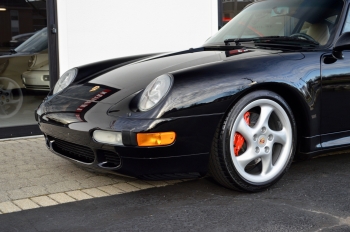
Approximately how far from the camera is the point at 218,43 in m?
4.85

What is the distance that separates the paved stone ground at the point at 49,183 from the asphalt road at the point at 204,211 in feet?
A: 0.44

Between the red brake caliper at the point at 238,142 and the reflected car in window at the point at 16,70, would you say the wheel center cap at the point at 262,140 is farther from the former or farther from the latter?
the reflected car in window at the point at 16,70

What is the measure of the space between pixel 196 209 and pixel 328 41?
67.9 inches

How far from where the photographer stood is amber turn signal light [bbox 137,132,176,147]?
134 inches

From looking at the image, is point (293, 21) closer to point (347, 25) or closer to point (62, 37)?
point (347, 25)

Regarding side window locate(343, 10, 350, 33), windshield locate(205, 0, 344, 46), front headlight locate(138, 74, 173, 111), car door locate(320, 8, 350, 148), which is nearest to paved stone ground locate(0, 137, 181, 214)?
front headlight locate(138, 74, 173, 111)

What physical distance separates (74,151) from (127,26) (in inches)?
132

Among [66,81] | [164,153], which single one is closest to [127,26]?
[66,81]

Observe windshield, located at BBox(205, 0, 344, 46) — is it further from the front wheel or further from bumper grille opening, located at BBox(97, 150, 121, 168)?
bumper grille opening, located at BBox(97, 150, 121, 168)

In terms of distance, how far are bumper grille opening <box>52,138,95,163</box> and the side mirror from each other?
6.41 feet

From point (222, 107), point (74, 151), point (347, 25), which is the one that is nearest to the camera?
point (222, 107)

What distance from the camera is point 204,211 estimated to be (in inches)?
138

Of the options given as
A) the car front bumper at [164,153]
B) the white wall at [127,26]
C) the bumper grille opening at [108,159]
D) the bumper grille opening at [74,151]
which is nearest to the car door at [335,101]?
the car front bumper at [164,153]

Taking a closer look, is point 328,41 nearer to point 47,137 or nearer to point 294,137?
point 294,137
